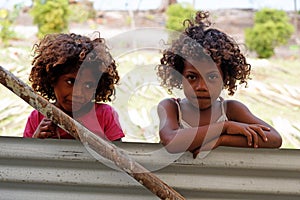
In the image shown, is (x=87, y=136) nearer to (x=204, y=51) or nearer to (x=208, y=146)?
(x=208, y=146)

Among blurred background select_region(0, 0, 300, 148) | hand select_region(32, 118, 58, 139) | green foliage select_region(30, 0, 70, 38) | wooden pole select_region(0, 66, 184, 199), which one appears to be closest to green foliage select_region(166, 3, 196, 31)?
blurred background select_region(0, 0, 300, 148)

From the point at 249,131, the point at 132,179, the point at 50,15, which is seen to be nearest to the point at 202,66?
the point at 249,131

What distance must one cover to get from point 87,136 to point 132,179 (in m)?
0.22

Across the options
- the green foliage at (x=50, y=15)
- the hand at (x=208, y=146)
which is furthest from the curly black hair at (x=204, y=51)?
the green foliage at (x=50, y=15)

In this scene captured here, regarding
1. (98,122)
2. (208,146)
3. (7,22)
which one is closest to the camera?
(208,146)

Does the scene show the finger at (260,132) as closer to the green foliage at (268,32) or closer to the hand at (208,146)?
the hand at (208,146)

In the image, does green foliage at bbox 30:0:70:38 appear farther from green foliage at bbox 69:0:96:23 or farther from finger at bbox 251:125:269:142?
finger at bbox 251:125:269:142

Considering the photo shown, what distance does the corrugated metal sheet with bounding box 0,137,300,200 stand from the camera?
59.6 inches

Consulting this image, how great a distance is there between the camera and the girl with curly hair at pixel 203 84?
162 cm

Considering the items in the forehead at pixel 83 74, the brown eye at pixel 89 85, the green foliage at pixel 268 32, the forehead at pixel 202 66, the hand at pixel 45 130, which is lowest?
the green foliage at pixel 268 32

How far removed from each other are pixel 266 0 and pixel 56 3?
11.2 ft

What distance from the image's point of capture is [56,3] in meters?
8.17

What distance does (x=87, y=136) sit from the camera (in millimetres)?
1399

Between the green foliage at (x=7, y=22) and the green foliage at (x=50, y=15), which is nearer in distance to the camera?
the green foliage at (x=7, y=22)
